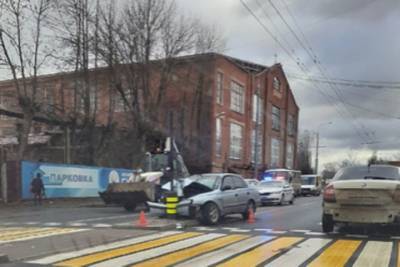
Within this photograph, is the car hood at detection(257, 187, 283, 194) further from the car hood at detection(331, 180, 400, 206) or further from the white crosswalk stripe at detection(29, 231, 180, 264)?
the car hood at detection(331, 180, 400, 206)

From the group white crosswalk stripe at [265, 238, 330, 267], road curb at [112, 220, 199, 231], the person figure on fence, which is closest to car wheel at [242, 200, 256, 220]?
road curb at [112, 220, 199, 231]

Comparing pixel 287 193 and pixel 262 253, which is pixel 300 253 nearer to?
pixel 262 253

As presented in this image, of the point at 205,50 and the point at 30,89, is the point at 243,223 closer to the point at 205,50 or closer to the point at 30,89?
the point at 30,89

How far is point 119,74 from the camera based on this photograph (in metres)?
40.3

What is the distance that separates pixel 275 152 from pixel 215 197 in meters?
54.3

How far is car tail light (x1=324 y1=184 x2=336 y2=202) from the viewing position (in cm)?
1294

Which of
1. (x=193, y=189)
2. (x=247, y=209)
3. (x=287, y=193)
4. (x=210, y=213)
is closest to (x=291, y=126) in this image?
(x=287, y=193)

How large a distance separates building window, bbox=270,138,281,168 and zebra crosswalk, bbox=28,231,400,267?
5625 centimetres

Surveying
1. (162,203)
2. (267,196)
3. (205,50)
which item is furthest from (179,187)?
(205,50)

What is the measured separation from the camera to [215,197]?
55.0 ft

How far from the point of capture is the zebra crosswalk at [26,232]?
12.9 meters

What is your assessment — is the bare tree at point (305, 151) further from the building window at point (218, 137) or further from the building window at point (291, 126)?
the building window at point (218, 137)

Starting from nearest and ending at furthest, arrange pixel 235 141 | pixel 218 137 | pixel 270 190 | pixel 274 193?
pixel 274 193 → pixel 270 190 → pixel 218 137 → pixel 235 141

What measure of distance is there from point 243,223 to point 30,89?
2217cm
